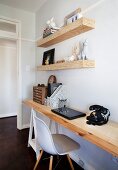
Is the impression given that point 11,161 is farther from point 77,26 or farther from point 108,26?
point 108,26

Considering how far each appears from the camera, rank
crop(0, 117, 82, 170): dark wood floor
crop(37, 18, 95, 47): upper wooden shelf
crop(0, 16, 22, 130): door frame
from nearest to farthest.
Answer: crop(37, 18, 95, 47): upper wooden shelf < crop(0, 117, 82, 170): dark wood floor < crop(0, 16, 22, 130): door frame

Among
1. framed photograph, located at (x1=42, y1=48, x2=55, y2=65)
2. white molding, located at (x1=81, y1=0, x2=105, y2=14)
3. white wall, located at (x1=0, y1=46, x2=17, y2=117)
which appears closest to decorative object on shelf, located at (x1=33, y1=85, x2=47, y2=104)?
framed photograph, located at (x1=42, y1=48, x2=55, y2=65)

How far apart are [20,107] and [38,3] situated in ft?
6.88

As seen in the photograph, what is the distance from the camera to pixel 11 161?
216cm

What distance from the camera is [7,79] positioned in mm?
4367

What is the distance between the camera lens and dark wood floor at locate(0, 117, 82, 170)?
2053mm

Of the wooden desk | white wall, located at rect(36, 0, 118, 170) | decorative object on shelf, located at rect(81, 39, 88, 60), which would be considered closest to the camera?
the wooden desk

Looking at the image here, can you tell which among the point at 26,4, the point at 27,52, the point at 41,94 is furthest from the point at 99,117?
the point at 26,4

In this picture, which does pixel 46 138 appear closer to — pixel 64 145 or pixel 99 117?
pixel 64 145

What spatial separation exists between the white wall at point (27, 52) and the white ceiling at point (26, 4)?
151 millimetres

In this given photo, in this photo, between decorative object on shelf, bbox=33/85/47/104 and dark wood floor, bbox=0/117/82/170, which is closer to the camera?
dark wood floor, bbox=0/117/82/170

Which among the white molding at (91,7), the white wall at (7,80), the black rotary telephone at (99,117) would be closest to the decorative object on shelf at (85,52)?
the white molding at (91,7)

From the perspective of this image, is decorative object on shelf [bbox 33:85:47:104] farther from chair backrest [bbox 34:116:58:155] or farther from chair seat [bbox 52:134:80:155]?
chair backrest [bbox 34:116:58:155]

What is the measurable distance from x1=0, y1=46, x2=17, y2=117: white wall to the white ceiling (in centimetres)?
145
